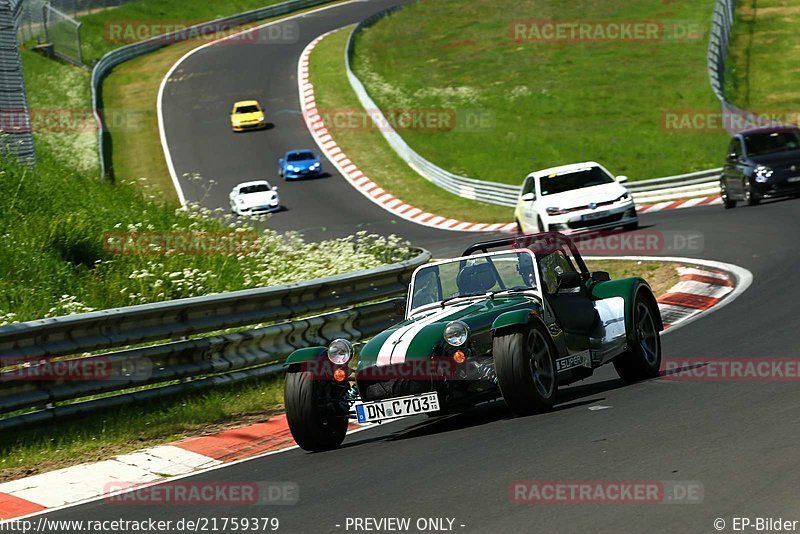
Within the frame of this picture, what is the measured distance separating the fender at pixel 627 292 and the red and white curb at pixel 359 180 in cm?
2017

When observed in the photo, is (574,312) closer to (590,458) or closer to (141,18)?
(590,458)

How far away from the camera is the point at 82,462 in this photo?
9773 mm

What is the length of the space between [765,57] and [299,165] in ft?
66.0

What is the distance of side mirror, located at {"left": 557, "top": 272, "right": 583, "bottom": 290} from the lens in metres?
10.2

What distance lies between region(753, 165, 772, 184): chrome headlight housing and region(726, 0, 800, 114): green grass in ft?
50.0

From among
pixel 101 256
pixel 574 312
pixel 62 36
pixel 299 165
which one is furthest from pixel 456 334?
pixel 62 36

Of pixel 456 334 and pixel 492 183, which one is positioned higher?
pixel 456 334

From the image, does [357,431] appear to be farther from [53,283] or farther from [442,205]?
[442,205]

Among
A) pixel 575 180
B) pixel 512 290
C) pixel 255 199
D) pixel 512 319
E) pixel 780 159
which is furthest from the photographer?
pixel 255 199

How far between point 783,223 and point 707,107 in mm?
19976

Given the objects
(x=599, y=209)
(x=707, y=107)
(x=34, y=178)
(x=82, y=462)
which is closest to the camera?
(x=82, y=462)

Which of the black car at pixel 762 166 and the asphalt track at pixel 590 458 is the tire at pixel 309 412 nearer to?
the asphalt track at pixel 590 458

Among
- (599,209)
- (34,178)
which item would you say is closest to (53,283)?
(34,178)

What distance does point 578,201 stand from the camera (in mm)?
24219
